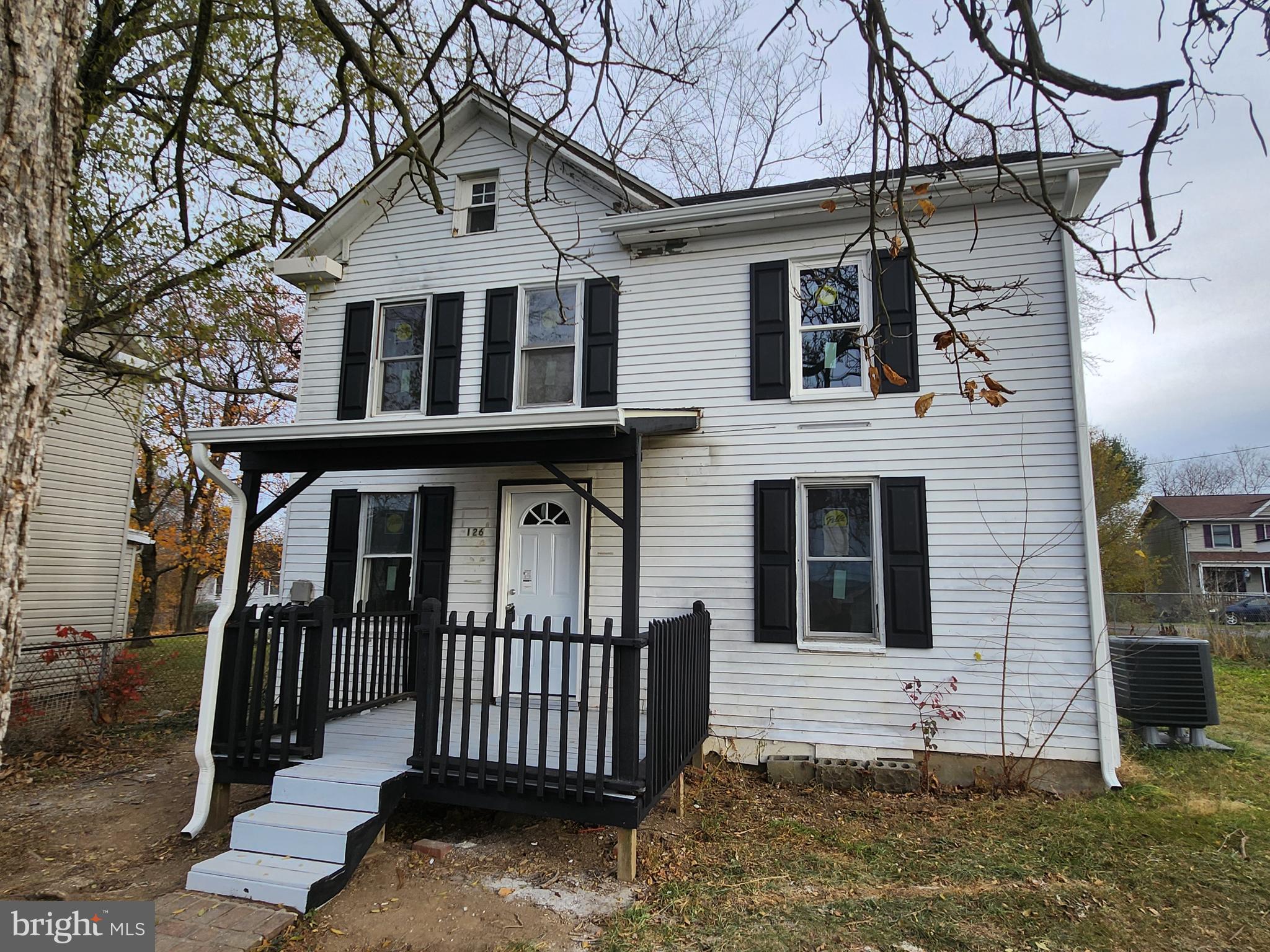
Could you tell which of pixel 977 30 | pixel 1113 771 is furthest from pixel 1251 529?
pixel 977 30

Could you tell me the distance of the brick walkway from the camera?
3.26 meters

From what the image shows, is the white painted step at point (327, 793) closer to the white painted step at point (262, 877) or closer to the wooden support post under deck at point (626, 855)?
the white painted step at point (262, 877)

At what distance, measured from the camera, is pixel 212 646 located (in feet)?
16.6

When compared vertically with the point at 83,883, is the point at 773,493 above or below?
above

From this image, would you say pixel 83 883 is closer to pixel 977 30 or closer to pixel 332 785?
Answer: pixel 332 785

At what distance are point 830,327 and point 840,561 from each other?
7.47ft

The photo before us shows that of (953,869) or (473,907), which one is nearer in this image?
(473,907)

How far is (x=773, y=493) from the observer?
6473 mm

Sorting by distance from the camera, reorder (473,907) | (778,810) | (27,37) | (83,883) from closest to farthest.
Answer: (27,37)
(473,907)
(83,883)
(778,810)

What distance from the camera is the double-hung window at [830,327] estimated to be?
666 centimetres

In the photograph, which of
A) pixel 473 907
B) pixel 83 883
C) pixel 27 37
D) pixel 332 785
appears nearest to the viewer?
pixel 27 37

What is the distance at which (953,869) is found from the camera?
4.18m

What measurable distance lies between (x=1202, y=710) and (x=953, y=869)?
4289mm

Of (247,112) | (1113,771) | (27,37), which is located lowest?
(1113,771)
